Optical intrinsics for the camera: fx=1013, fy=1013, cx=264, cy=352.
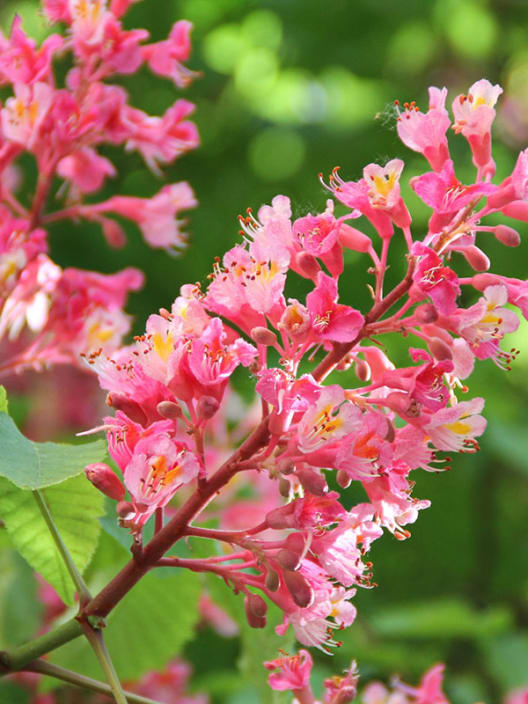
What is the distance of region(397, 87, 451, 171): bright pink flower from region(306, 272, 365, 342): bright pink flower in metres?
0.23

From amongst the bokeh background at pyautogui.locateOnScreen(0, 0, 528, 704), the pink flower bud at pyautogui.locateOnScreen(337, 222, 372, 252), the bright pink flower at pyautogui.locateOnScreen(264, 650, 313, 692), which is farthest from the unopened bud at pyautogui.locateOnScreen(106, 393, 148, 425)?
the bokeh background at pyautogui.locateOnScreen(0, 0, 528, 704)

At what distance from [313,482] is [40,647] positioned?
0.43 meters

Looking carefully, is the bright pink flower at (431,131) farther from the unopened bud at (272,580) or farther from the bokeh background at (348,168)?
the bokeh background at (348,168)

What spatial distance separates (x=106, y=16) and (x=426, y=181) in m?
0.88

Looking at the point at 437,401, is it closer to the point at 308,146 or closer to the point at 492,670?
the point at 492,670

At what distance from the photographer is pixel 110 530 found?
1.56 meters

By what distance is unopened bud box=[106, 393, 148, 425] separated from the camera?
1233mm

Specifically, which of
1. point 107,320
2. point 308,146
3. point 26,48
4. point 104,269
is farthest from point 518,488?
point 26,48

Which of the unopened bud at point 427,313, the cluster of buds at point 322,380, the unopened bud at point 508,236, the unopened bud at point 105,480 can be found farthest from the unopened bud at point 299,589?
the unopened bud at point 508,236

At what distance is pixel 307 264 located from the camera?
1247mm

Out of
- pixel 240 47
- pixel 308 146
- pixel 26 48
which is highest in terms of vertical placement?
pixel 26 48

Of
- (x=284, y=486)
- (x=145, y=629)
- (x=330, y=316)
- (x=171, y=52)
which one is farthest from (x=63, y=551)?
(x=171, y=52)

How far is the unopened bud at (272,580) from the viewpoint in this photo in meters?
1.22

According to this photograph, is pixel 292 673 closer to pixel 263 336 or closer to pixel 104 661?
pixel 104 661
